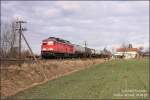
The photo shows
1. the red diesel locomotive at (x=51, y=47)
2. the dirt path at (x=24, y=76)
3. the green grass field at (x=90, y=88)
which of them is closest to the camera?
the green grass field at (x=90, y=88)

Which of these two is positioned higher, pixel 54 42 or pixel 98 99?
pixel 54 42

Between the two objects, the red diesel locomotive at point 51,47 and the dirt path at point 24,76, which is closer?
the dirt path at point 24,76

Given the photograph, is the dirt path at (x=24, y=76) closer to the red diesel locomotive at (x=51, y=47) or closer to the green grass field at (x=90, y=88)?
the green grass field at (x=90, y=88)

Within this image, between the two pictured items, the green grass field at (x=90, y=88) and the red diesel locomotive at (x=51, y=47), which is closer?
the green grass field at (x=90, y=88)

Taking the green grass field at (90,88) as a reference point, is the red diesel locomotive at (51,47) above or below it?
above

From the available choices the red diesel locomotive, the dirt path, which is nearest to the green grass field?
the dirt path

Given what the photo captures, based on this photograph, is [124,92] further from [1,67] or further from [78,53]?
[78,53]

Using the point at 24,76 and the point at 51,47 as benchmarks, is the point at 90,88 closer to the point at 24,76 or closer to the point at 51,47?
the point at 24,76

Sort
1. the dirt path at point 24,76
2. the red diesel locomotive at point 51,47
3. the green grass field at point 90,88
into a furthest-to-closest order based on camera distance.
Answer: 1. the red diesel locomotive at point 51,47
2. the dirt path at point 24,76
3. the green grass field at point 90,88

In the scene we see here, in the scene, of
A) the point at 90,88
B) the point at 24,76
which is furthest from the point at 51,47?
the point at 90,88

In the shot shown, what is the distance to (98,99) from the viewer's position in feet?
57.4

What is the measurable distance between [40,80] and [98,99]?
16738 mm

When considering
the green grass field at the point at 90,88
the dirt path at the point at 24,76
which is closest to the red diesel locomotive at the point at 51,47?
the dirt path at the point at 24,76

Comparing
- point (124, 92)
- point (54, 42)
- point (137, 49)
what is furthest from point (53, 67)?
point (137, 49)
